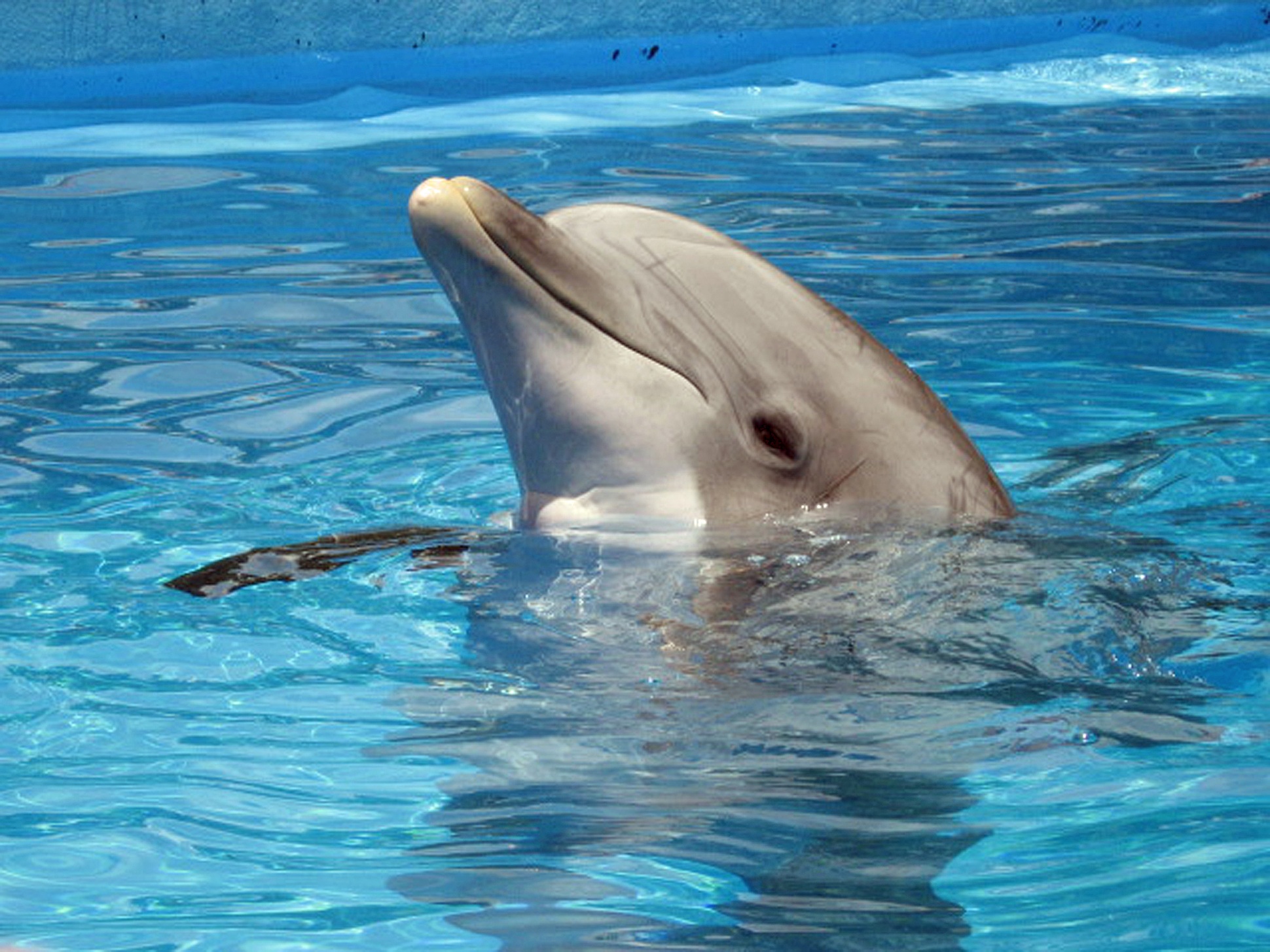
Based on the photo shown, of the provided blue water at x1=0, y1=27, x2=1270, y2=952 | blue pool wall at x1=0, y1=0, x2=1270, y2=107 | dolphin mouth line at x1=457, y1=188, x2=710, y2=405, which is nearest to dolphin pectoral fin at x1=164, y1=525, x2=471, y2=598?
blue water at x1=0, y1=27, x2=1270, y2=952

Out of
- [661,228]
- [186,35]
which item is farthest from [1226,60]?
[661,228]

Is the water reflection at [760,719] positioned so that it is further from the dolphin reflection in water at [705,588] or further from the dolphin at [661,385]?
the dolphin at [661,385]

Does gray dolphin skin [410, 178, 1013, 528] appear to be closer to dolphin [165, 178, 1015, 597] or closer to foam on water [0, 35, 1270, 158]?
dolphin [165, 178, 1015, 597]

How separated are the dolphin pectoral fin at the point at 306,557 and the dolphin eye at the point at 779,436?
655mm

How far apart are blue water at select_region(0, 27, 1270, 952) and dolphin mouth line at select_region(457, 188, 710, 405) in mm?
368

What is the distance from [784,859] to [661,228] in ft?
4.75

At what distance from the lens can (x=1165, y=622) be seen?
388cm

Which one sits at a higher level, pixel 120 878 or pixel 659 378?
pixel 659 378

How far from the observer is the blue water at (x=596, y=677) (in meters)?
3.00

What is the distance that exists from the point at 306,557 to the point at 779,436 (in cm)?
99

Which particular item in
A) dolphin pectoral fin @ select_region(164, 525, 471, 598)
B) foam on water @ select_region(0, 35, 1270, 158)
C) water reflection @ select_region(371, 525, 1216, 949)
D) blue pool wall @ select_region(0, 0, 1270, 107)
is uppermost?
blue pool wall @ select_region(0, 0, 1270, 107)

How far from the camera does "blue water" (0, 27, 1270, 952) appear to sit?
3002 mm

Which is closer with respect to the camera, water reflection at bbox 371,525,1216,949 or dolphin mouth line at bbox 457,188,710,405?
water reflection at bbox 371,525,1216,949

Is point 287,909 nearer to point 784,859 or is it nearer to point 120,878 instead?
point 120,878
